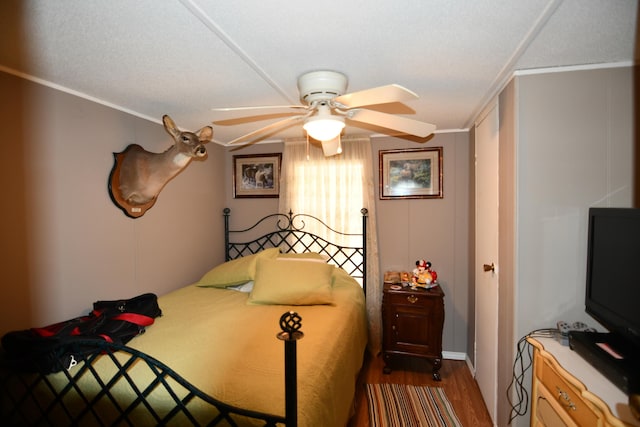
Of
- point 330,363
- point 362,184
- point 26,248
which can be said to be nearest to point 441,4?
point 330,363

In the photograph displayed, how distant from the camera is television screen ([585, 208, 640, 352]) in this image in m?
1.32

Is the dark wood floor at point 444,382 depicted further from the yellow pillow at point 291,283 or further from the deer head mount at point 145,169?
the deer head mount at point 145,169

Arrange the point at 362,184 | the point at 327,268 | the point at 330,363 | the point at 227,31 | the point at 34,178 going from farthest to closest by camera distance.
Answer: the point at 362,184 < the point at 327,268 < the point at 34,178 < the point at 330,363 < the point at 227,31

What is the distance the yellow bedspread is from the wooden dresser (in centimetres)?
103

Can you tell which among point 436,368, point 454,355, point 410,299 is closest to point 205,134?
point 410,299

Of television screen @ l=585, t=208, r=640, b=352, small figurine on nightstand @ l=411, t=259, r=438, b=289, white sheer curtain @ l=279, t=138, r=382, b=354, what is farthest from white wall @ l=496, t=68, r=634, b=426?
white sheer curtain @ l=279, t=138, r=382, b=354

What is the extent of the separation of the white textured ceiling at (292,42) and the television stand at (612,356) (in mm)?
1421

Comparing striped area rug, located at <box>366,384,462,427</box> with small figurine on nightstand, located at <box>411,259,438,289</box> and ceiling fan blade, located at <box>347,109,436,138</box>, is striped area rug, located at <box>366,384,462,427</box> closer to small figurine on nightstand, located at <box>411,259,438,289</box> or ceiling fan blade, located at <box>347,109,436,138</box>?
small figurine on nightstand, located at <box>411,259,438,289</box>

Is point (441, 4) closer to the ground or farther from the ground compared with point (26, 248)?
farther from the ground

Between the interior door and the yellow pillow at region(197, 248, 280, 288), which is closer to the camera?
the interior door

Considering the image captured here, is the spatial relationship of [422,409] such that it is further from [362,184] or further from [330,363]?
[362,184]

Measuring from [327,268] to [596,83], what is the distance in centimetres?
220

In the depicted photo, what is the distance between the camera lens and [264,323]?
209 centimetres

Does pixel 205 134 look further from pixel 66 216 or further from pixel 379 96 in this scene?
pixel 379 96
